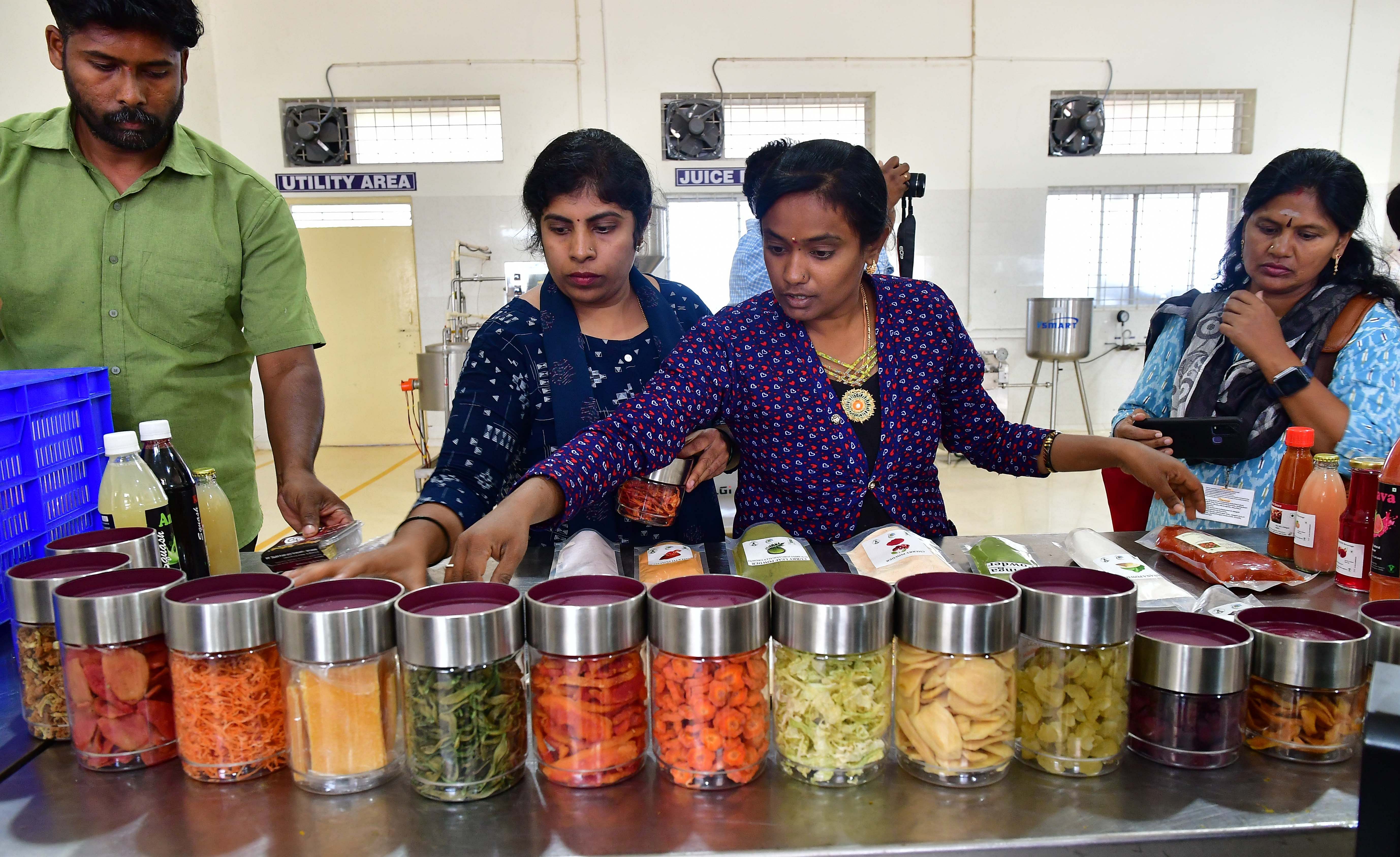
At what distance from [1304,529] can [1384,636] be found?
0.62 meters

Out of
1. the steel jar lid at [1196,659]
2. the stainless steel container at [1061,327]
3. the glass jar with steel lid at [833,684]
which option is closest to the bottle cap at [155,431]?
the glass jar with steel lid at [833,684]

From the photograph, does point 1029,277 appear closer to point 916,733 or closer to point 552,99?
point 552,99

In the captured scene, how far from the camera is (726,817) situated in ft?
2.50

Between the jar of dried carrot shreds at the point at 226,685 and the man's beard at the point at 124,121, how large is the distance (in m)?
1.14

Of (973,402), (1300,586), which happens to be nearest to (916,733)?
(1300,586)

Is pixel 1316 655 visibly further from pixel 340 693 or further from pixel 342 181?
pixel 342 181

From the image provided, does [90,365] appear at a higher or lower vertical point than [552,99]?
lower

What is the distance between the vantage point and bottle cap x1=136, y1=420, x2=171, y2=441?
112 centimetres

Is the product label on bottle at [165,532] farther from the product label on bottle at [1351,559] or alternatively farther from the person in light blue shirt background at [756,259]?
the person in light blue shirt background at [756,259]

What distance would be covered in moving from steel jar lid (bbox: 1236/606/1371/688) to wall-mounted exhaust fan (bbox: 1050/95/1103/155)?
22.6 ft

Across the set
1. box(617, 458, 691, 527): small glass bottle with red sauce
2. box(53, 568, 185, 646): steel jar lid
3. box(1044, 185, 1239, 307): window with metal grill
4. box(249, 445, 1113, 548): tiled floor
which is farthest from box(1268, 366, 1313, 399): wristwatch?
box(1044, 185, 1239, 307): window with metal grill

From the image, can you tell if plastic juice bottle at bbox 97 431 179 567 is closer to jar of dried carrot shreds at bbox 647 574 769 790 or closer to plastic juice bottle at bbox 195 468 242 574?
plastic juice bottle at bbox 195 468 242 574

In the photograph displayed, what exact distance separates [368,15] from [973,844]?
7269 mm

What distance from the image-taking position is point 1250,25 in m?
6.81
